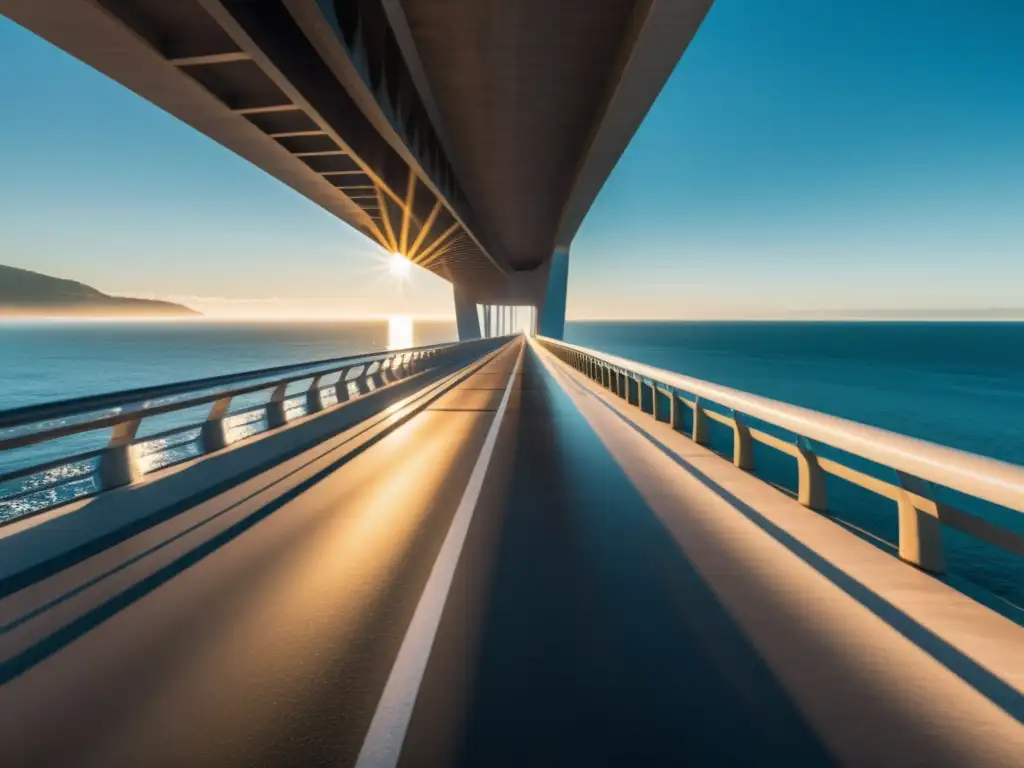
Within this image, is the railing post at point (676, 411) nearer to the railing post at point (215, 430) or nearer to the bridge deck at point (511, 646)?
the bridge deck at point (511, 646)

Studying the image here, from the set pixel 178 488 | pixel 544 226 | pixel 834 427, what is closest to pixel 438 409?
pixel 178 488

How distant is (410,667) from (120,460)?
4.80 meters

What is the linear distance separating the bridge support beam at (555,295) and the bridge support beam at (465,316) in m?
19.8

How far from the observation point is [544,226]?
3762cm

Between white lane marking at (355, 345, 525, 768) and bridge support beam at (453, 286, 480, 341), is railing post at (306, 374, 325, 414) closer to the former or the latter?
white lane marking at (355, 345, 525, 768)

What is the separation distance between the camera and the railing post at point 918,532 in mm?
3578

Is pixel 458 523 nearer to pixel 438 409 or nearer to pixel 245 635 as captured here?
pixel 245 635

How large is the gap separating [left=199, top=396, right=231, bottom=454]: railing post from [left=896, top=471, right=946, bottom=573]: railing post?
24.8 ft

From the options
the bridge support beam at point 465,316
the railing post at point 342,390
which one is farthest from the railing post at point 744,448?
the bridge support beam at point 465,316

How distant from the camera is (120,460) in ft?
18.9

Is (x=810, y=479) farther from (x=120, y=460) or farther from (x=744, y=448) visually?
(x=120, y=460)

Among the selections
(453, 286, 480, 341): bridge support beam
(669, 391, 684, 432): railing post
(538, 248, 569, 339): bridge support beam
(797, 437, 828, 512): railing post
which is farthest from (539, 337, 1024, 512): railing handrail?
(453, 286, 480, 341): bridge support beam

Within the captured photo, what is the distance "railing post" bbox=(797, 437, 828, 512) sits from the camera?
4930 mm

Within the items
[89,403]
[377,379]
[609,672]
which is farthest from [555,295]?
[609,672]
